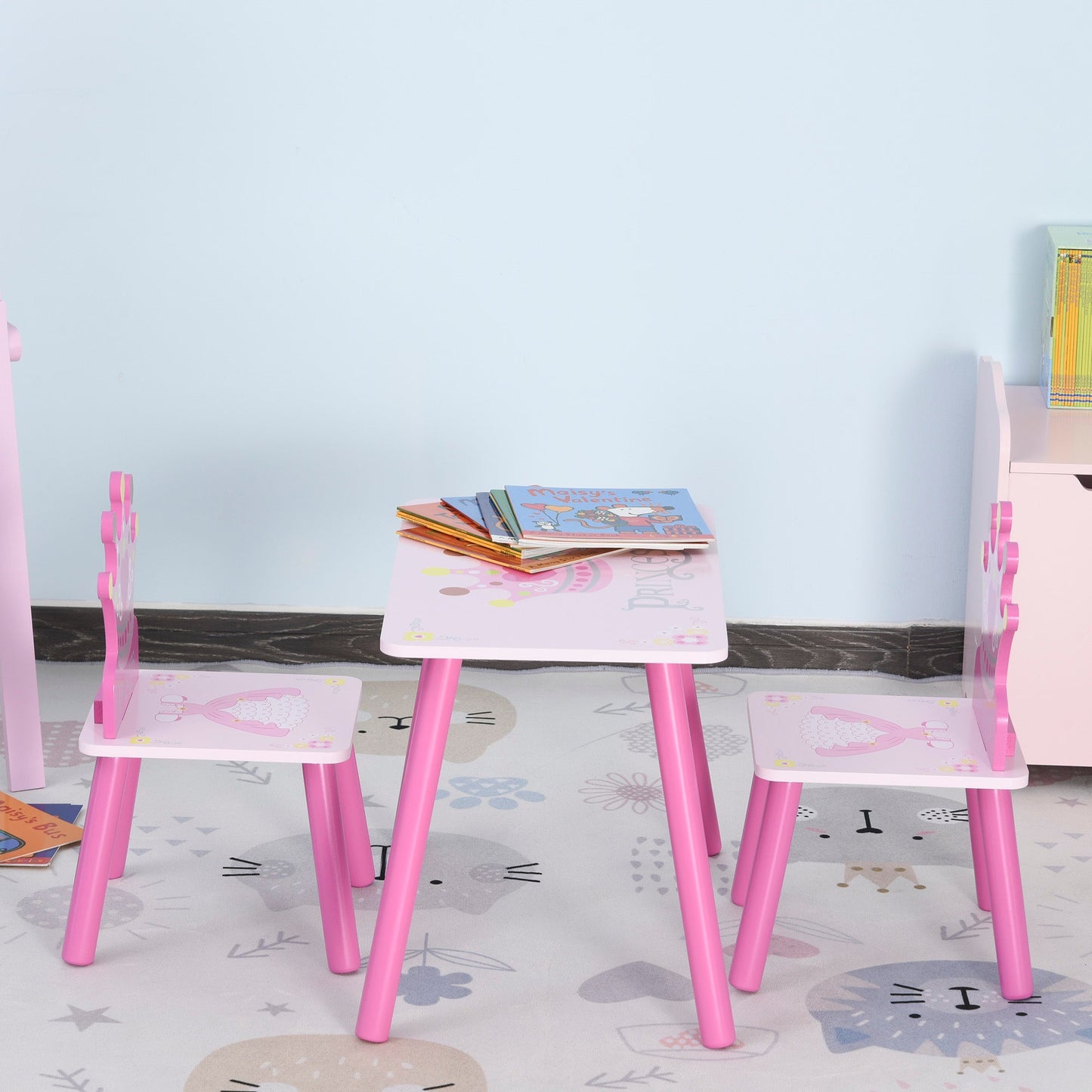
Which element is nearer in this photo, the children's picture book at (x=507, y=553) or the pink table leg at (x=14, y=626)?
the children's picture book at (x=507, y=553)

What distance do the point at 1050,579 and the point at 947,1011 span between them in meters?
0.83

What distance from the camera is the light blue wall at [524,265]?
252 cm

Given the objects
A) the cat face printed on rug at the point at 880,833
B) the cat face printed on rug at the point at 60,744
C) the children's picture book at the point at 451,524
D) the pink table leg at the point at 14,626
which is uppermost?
the children's picture book at the point at 451,524

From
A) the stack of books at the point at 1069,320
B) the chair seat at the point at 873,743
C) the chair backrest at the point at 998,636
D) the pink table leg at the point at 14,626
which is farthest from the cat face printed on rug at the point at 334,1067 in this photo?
the stack of books at the point at 1069,320

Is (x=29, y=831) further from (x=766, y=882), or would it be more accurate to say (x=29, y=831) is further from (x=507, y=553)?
(x=766, y=882)

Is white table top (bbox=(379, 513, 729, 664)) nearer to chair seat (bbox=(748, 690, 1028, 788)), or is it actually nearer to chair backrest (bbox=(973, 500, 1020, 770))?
chair seat (bbox=(748, 690, 1028, 788))

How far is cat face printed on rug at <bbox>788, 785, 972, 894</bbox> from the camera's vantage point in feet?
6.66

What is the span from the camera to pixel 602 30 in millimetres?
2514

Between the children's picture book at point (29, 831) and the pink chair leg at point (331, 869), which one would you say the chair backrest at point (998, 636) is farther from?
the children's picture book at point (29, 831)

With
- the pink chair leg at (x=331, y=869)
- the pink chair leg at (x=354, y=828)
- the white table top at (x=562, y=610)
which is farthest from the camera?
the pink chair leg at (x=354, y=828)

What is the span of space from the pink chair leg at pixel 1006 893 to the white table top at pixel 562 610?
39 centimetres

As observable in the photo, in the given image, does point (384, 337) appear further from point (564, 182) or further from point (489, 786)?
point (489, 786)

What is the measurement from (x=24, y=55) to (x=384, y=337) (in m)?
0.86

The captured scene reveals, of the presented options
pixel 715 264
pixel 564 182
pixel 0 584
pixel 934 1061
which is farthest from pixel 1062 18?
pixel 0 584
